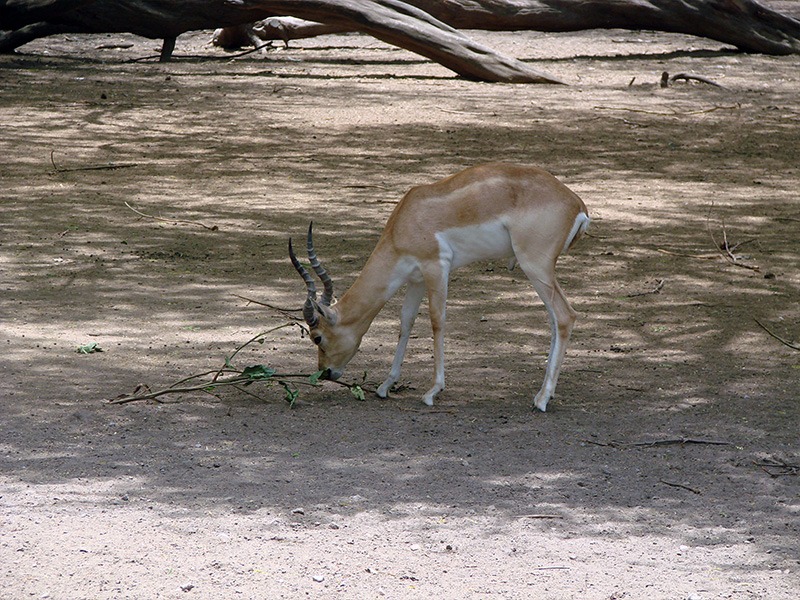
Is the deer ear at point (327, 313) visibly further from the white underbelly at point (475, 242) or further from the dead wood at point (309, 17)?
the dead wood at point (309, 17)

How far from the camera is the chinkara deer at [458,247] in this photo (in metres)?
5.67

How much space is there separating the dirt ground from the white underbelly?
0.75 meters

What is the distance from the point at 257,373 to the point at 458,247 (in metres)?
1.19

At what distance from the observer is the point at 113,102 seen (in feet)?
43.6

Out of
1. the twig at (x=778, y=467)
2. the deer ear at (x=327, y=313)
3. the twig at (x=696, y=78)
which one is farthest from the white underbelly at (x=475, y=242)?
the twig at (x=696, y=78)

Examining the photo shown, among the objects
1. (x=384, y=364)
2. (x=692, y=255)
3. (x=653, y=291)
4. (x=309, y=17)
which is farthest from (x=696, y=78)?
(x=384, y=364)

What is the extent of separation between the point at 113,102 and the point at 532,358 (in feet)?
27.2

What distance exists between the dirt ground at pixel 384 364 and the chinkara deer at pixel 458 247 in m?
0.33

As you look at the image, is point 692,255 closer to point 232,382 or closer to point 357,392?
point 357,392

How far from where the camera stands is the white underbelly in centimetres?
570

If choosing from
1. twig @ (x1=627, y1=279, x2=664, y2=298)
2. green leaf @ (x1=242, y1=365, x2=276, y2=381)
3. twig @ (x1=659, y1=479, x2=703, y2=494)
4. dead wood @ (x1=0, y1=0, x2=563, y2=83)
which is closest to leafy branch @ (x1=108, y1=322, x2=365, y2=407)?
green leaf @ (x1=242, y1=365, x2=276, y2=381)

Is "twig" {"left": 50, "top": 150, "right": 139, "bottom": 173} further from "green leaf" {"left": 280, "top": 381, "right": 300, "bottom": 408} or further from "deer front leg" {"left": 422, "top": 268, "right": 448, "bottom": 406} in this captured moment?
"deer front leg" {"left": 422, "top": 268, "right": 448, "bottom": 406}

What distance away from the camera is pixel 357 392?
5789 mm

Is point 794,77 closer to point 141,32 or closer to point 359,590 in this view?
point 141,32
